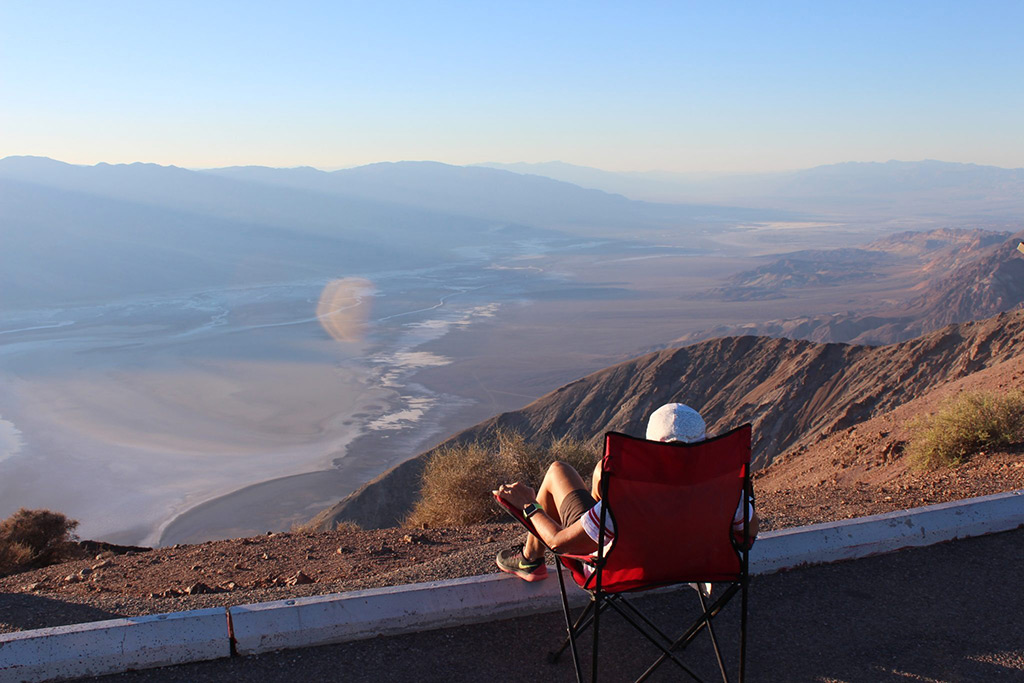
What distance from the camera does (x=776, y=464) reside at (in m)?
13.6

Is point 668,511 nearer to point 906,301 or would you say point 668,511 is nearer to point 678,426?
point 678,426

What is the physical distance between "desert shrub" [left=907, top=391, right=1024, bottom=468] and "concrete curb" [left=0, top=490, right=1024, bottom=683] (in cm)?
331

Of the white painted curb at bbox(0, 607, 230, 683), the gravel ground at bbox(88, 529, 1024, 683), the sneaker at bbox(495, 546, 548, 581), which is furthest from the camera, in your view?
the sneaker at bbox(495, 546, 548, 581)

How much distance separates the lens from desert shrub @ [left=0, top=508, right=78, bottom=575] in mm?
7615

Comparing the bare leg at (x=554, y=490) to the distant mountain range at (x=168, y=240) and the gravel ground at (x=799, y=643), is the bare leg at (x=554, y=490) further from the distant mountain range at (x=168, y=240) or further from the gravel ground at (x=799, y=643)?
the distant mountain range at (x=168, y=240)

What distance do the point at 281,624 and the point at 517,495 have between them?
1.14m

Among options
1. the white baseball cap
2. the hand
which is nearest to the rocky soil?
the hand

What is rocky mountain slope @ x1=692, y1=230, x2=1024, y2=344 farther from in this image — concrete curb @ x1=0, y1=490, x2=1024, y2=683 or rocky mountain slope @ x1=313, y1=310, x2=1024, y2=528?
concrete curb @ x1=0, y1=490, x2=1024, y2=683

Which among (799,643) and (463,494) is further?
(463,494)

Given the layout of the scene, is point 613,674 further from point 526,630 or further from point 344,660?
point 344,660

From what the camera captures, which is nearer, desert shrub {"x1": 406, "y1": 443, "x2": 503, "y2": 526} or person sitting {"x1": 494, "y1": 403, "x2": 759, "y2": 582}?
person sitting {"x1": 494, "y1": 403, "x2": 759, "y2": 582}

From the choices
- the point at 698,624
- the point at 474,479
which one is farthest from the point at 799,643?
the point at 474,479

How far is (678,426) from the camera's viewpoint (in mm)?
2998

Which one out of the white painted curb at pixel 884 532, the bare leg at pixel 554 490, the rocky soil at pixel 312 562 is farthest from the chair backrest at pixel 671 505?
the rocky soil at pixel 312 562
